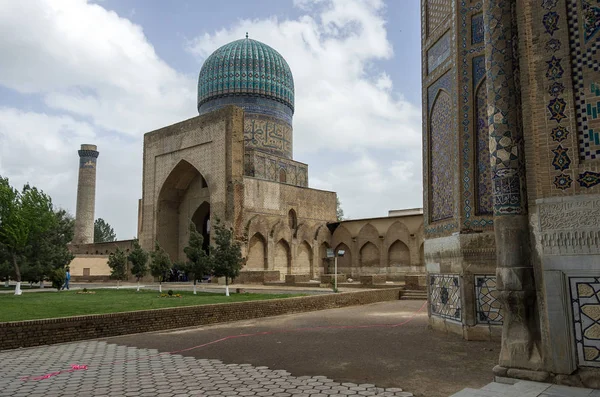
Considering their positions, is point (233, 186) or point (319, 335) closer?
point (319, 335)

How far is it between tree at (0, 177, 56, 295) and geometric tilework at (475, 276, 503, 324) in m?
12.0

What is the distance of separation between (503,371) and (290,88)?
25.8 metres

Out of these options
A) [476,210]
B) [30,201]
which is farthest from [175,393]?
[30,201]

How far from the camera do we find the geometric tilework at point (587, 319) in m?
3.43

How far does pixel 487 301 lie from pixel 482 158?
173 cm

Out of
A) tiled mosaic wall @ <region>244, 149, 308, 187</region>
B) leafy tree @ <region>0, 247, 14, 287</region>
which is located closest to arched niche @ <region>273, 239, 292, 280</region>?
tiled mosaic wall @ <region>244, 149, 308, 187</region>

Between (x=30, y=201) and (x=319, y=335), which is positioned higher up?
(x=30, y=201)

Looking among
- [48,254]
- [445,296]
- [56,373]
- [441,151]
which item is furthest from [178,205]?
[56,373]

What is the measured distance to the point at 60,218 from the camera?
16.0 metres

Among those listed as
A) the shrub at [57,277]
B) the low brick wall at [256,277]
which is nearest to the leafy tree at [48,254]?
the shrub at [57,277]

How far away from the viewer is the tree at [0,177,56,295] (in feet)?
44.1

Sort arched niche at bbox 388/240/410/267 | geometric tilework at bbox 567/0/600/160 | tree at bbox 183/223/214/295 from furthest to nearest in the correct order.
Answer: arched niche at bbox 388/240/410/267, tree at bbox 183/223/214/295, geometric tilework at bbox 567/0/600/160

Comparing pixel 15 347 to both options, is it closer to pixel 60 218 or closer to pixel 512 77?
pixel 512 77

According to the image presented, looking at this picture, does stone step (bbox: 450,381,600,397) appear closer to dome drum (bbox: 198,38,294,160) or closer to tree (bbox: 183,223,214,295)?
tree (bbox: 183,223,214,295)
